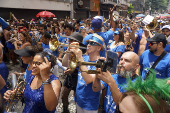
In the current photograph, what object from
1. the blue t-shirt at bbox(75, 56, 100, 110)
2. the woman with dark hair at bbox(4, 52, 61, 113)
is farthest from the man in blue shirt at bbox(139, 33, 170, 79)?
the woman with dark hair at bbox(4, 52, 61, 113)

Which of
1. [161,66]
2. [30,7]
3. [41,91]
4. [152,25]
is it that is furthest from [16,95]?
[30,7]

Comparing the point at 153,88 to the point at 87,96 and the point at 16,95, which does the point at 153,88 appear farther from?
the point at 16,95

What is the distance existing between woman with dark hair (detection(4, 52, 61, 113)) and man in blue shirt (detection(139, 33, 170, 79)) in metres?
2.06

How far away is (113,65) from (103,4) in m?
37.9

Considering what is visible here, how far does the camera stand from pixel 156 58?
126 inches

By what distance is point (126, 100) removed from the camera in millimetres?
1224

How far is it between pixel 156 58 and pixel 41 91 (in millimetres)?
2616

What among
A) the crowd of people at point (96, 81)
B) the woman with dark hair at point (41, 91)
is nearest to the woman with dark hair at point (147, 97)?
the crowd of people at point (96, 81)

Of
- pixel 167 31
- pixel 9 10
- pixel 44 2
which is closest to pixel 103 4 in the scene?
pixel 44 2

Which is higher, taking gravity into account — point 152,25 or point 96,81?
point 152,25

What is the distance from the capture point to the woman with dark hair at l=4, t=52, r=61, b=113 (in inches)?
72.0

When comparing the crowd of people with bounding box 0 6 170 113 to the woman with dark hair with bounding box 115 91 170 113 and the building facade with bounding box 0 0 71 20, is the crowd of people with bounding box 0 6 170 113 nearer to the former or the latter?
the woman with dark hair with bounding box 115 91 170 113

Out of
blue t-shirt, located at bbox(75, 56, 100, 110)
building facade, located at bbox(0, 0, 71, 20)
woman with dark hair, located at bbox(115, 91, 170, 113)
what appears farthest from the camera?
building facade, located at bbox(0, 0, 71, 20)

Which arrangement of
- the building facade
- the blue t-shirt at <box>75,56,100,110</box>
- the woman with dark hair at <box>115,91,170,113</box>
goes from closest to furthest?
the woman with dark hair at <box>115,91,170,113</box> < the blue t-shirt at <box>75,56,100,110</box> < the building facade
